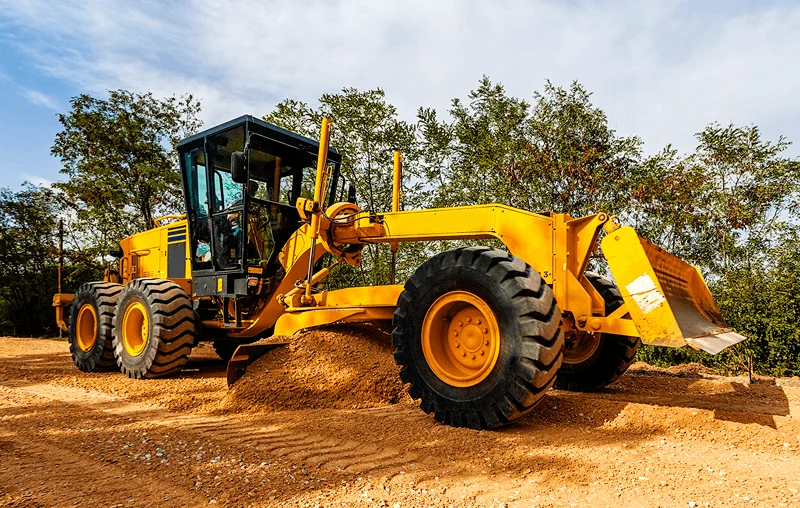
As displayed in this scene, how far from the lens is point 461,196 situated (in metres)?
13.8

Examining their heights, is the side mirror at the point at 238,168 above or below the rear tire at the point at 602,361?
above

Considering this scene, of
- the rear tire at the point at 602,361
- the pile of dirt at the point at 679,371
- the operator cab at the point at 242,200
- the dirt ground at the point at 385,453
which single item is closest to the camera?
the dirt ground at the point at 385,453

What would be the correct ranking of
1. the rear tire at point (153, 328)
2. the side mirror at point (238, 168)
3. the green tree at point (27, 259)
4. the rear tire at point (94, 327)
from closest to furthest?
the side mirror at point (238, 168), the rear tire at point (153, 328), the rear tire at point (94, 327), the green tree at point (27, 259)

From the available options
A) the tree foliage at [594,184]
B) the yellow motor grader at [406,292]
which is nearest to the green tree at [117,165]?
the tree foliage at [594,184]

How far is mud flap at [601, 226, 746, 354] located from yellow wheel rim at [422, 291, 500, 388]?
103 centimetres

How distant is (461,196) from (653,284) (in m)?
10.1

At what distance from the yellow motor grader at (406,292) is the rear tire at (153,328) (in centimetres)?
2

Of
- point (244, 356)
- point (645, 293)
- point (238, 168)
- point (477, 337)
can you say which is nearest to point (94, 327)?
point (238, 168)

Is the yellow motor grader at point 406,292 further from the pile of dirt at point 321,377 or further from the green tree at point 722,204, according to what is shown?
the green tree at point 722,204

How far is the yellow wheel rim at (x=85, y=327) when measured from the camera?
815cm

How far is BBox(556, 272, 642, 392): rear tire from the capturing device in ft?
17.0

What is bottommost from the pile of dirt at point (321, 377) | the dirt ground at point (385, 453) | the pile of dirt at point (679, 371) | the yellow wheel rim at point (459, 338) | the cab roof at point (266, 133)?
the pile of dirt at point (679, 371)

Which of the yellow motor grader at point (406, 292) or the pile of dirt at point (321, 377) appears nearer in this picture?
the yellow motor grader at point (406, 292)

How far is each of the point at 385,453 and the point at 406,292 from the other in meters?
1.47
